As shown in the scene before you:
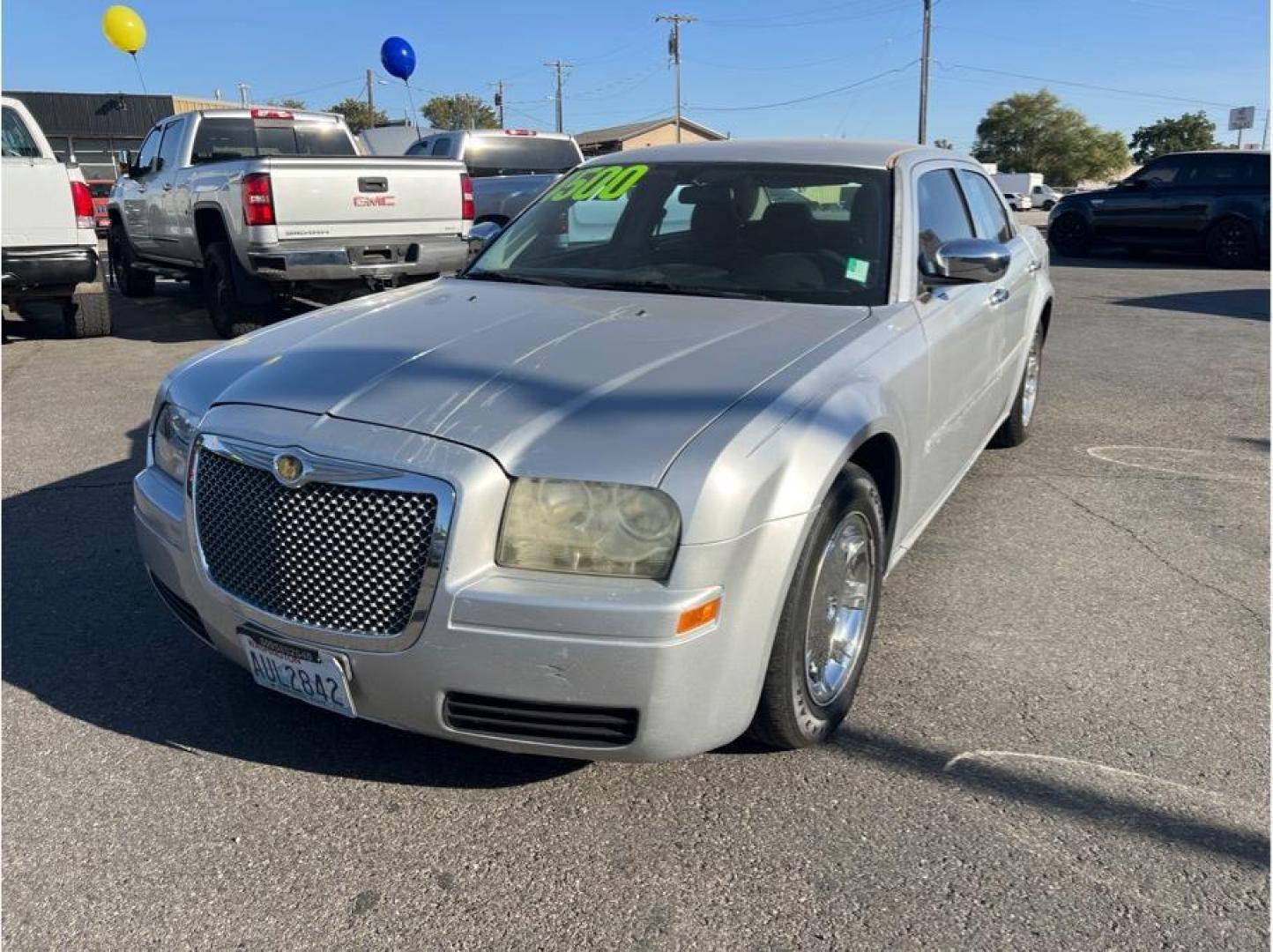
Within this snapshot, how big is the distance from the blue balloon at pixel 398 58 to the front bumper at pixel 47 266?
11157 millimetres

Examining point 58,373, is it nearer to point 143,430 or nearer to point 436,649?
point 143,430

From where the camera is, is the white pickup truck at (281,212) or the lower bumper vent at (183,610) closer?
the lower bumper vent at (183,610)

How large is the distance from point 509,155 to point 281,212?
673cm

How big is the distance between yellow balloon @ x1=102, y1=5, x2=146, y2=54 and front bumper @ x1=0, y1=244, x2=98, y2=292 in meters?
9.14

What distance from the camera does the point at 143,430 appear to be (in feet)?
21.0

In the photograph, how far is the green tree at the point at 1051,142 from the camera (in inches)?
3105

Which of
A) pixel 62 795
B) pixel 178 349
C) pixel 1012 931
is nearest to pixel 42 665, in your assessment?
pixel 62 795

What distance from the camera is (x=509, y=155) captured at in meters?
14.6

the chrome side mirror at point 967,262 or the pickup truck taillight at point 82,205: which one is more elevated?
the pickup truck taillight at point 82,205

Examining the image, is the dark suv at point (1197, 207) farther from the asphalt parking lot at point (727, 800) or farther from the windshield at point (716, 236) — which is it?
the windshield at point (716, 236)

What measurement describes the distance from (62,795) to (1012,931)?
7.67 ft

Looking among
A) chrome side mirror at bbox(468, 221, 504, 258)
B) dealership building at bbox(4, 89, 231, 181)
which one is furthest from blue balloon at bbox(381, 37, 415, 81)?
dealership building at bbox(4, 89, 231, 181)

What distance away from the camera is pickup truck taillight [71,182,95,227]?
29.7ft

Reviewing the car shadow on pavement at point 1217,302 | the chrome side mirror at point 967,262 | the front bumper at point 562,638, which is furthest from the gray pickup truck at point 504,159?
the front bumper at point 562,638
